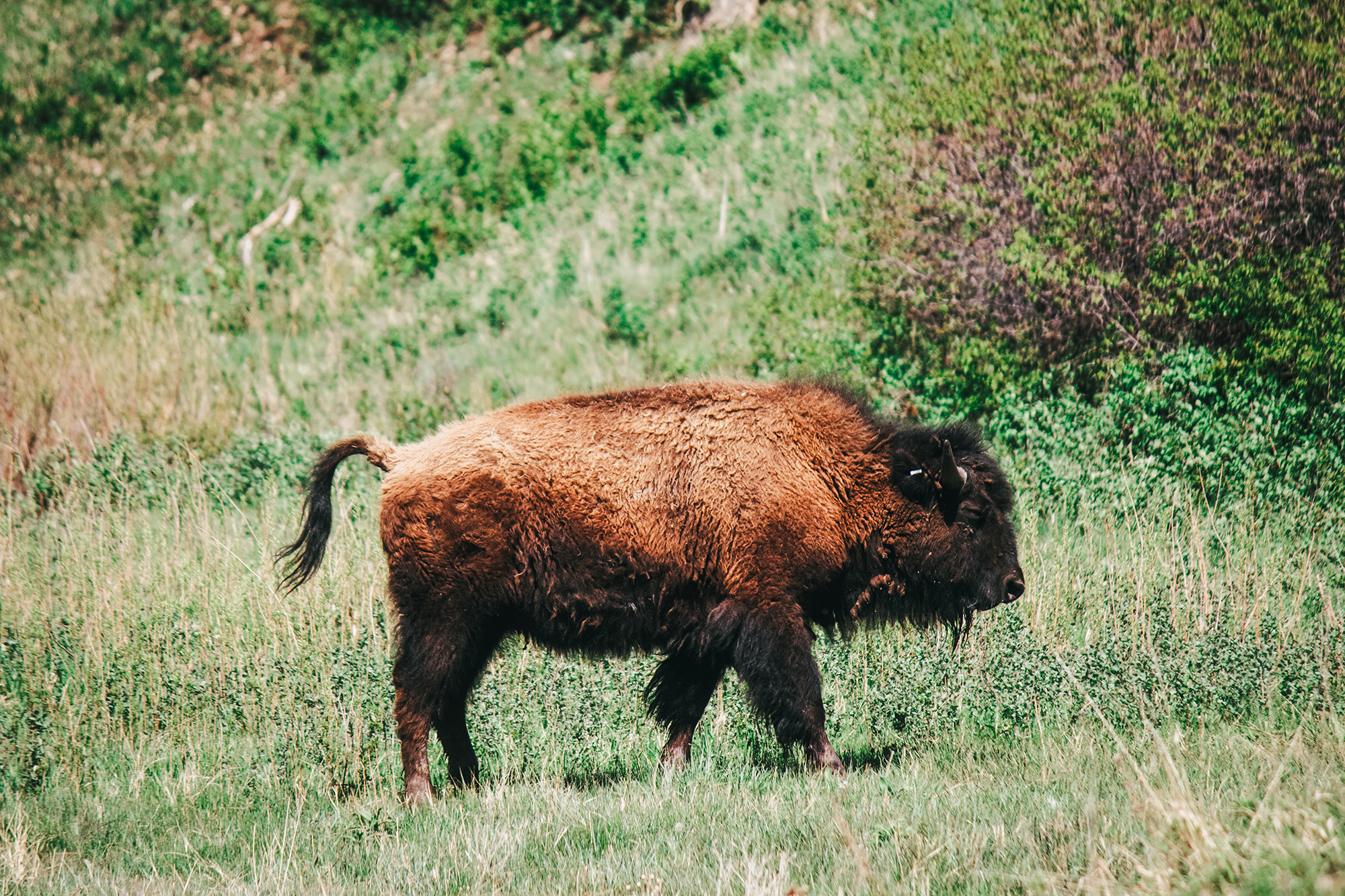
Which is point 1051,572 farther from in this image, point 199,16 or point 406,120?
point 199,16

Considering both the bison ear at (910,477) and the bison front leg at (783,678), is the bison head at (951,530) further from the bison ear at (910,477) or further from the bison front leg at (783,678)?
the bison front leg at (783,678)

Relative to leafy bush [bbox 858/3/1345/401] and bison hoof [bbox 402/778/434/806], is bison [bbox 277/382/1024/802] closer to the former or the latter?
bison hoof [bbox 402/778/434/806]

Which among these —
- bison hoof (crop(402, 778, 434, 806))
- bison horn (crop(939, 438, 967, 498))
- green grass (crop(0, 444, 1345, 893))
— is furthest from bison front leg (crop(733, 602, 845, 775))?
bison hoof (crop(402, 778, 434, 806))

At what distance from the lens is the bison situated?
5668mm

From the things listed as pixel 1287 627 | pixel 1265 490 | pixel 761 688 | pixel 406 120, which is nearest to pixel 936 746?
pixel 761 688

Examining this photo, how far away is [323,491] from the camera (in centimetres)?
609

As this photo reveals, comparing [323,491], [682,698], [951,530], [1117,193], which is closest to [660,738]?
[682,698]

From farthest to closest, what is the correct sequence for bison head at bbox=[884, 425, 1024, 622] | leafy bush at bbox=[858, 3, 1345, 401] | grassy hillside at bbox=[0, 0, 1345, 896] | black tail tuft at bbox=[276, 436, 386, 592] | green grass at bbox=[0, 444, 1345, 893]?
leafy bush at bbox=[858, 3, 1345, 401] < bison head at bbox=[884, 425, 1024, 622] < black tail tuft at bbox=[276, 436, 386, 592] < grassy hillside at bbox=[0, 0, 1345, 896] < green grass at bbox=[0, 444, 1345, 893]

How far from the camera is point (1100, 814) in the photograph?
13.7 feet

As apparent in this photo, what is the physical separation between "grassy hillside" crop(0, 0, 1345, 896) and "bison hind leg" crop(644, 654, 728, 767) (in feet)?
0.75

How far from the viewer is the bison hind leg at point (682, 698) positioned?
6008 millimetres

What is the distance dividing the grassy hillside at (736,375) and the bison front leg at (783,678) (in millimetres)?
363

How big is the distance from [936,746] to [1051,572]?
2.01 m

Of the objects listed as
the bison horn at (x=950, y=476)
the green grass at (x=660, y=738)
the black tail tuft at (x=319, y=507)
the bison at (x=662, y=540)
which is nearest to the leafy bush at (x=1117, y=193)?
the green grass at (x=660, y=738)
